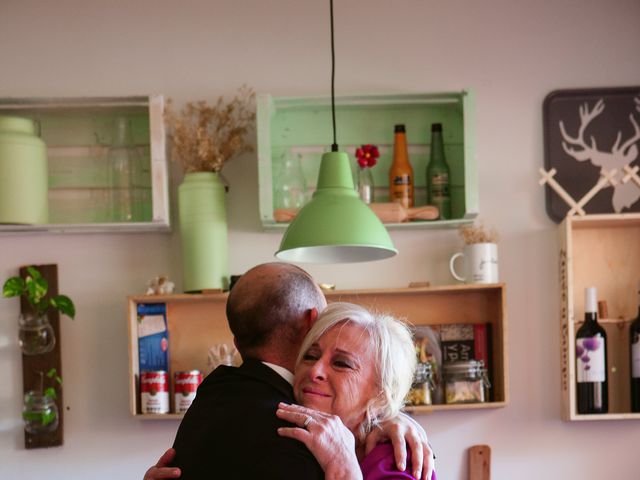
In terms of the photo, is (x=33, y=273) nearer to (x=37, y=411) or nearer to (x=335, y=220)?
(x=37, y=411)

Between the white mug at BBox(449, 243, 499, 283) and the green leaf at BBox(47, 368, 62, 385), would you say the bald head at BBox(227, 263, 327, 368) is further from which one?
the green leaf at BBox(47, 368, 62, 385)

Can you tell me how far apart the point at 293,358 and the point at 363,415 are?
0.20 meters

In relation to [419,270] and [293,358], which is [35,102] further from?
[293,358]

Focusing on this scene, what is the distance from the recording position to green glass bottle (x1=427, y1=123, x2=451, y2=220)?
371 centimetres

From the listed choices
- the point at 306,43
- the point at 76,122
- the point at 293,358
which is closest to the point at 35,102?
the point at 76,122

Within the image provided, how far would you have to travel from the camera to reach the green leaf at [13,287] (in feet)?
12.0

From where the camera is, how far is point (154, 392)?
360cm

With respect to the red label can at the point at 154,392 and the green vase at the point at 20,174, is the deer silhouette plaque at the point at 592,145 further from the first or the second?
the green vase at the point at 20,174

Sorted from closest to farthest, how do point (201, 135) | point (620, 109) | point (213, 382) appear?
point (213, 382) → point (201, 135) → point (620, 109)

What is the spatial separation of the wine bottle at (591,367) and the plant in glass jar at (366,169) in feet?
2.91

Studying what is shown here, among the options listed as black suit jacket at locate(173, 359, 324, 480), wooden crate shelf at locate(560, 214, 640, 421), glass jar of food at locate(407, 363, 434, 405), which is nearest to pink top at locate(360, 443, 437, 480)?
black suit jacket at locate(173, 359, 324, 480)

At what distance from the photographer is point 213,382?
6.49 feet

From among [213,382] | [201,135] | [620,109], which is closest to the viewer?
[213,382]

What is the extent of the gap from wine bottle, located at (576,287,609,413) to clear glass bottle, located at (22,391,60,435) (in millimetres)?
1988
